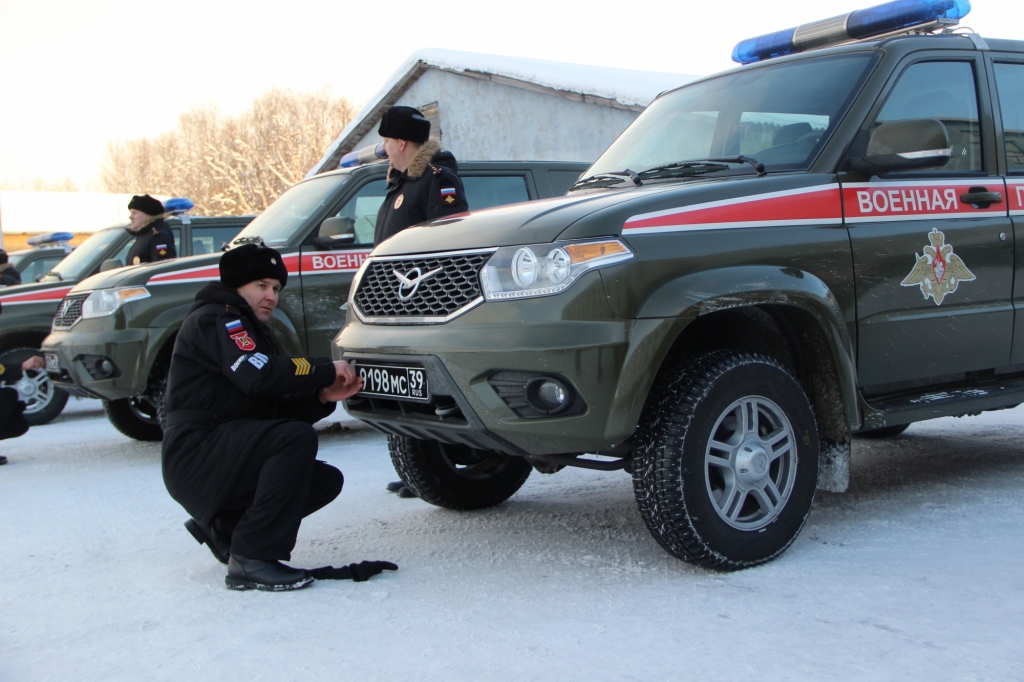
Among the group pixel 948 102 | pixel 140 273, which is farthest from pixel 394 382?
pixel 140 273

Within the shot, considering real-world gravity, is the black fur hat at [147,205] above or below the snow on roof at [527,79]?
below

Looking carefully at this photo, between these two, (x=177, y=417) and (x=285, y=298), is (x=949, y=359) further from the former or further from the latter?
(x=285, y=298)

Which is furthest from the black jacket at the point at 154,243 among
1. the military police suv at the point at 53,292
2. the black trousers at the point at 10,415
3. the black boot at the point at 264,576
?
the black boot at the point at 264,576

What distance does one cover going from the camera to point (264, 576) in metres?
3.50

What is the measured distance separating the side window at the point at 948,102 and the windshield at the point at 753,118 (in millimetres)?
219

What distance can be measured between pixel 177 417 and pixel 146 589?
64cm

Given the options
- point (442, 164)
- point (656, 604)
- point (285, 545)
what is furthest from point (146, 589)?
point (442, 164)

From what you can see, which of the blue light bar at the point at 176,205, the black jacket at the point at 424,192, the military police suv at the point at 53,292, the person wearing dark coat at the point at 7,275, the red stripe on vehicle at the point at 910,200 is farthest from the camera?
the person wearing dark coat at the point at 7,275

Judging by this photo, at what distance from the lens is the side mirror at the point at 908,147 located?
3.68 metres

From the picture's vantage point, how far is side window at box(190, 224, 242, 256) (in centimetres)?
919

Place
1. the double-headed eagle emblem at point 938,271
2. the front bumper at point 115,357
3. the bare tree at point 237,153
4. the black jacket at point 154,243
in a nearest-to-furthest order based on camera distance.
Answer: the double-headed eagle emblem at point 938,271 < the front bumper at point 115,357 < the black jacket at point 154,243 < the bare tree at point 237,153

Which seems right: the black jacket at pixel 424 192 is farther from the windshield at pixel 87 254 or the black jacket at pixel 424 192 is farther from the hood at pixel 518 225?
the windshield at pixel 87 254

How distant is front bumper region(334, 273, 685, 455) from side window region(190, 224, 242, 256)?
647 cm

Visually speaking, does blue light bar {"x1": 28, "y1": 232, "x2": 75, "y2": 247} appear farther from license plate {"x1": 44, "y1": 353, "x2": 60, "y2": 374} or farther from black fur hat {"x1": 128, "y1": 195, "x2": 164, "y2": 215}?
license plate {"x1": 44, "y1": 353, "x2": 60, "y2": 374}
